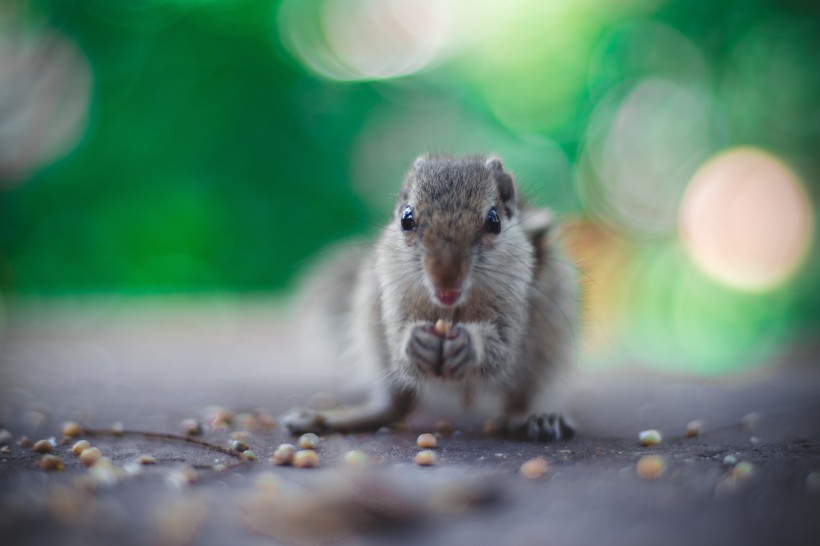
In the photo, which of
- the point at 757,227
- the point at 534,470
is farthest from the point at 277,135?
the point at 534,470

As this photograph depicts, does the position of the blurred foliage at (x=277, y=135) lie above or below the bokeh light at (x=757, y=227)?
above

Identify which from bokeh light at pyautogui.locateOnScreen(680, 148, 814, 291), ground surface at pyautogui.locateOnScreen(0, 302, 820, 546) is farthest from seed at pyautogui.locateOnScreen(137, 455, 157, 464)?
bokeh light at pyautogui.locateOnScreen(680, 148, 814, 291)

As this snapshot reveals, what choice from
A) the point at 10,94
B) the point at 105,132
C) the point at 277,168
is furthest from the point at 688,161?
the point at 10,94

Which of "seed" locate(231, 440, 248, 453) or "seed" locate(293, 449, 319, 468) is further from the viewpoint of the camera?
"seed" locate(231, 440, 248, 453)

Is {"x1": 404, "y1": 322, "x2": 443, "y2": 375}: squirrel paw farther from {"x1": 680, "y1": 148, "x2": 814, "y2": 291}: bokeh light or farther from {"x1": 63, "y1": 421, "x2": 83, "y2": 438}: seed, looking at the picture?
{"x1": 680, "y1": 148, "x2": 814, "y2": 291}: bokeh light

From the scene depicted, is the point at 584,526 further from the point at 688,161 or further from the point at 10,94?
the point at 10,94

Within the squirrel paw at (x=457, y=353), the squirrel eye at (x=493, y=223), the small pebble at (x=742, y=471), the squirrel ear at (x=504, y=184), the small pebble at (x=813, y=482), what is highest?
the squirrel ear at (x=504, y=184)

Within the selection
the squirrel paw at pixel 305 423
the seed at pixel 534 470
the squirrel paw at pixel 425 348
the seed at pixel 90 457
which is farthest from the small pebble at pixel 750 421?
the seed at pixel 90 457

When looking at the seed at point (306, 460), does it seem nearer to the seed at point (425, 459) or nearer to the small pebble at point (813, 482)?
Result: the seed at point (425, 459)
